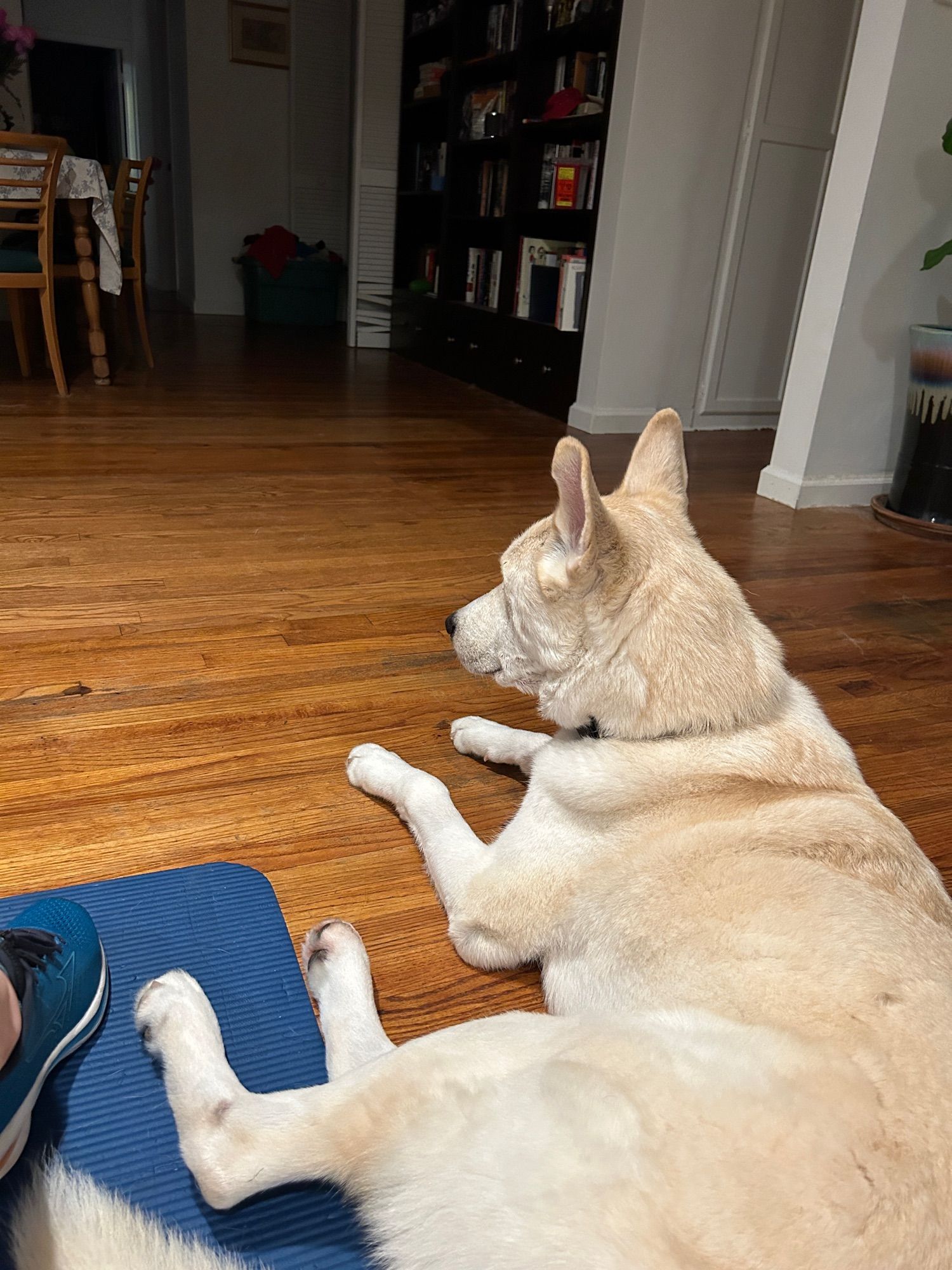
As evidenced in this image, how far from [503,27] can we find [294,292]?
3335 mm

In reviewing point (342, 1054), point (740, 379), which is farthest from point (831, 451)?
point (342, 1054)

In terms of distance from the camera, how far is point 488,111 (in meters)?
5.52

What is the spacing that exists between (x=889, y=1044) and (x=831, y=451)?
132 inches

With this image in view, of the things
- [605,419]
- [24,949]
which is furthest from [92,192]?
[24,949]

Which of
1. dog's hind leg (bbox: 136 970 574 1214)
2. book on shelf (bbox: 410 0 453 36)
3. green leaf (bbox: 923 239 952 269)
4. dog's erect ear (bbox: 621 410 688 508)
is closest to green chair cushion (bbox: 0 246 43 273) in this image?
book on shelf (bbox: 410 0 453 36)

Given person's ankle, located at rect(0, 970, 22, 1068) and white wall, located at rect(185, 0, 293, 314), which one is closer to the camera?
person's ankle, located at rect(0, 970, 22, 1068)

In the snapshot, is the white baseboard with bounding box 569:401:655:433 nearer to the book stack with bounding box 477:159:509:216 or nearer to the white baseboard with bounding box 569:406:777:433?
the white baseboard with bounding box 569:406:777:433

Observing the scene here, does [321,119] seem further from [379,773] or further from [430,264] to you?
[379,773]

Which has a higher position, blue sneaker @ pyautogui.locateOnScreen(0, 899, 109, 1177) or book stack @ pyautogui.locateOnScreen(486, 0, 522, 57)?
book stack @ pyautogui.locateOnScreen(486, 0, 522, 57)

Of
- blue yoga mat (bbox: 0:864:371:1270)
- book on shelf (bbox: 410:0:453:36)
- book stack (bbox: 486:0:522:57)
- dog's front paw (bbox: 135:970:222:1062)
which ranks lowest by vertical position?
blue yoga mat (bbox: 0:864:371:1270)

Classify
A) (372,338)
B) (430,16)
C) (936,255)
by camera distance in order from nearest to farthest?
1. (936,255)
2. (430,16)
3. (372,338)

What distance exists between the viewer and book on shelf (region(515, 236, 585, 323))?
4918mm

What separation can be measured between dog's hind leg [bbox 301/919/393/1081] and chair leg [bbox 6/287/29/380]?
440 centimetres

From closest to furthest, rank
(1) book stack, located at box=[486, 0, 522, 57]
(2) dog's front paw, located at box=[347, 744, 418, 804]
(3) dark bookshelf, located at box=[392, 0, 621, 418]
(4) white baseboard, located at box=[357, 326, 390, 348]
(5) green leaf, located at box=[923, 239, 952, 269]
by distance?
(2) dog's front paw, located at box=[347, 744, 418, 804] → (5) green leaf, located at box=[923, 239, 952, 269] → (3) dark bookshelf, located at box=[392, 0, 621, 418] → (1) book stack, located at box=[486, 0, 522, 57] → (4) white baseboard, located at box=[357, 326, 390, 348]
